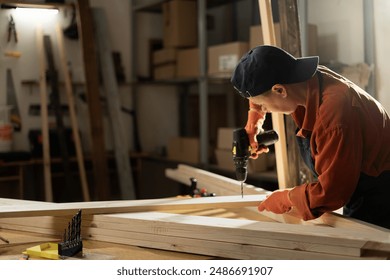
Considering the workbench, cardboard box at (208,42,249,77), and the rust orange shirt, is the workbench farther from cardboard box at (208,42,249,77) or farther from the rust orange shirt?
cardboard box at (208,42,249,77)

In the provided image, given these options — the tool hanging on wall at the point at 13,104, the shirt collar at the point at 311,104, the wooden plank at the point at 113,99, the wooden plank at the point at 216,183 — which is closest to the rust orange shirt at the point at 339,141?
the shirt collar at the point at 311,104

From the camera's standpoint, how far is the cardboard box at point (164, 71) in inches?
153

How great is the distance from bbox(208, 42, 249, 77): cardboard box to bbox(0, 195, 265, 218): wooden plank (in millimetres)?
1736

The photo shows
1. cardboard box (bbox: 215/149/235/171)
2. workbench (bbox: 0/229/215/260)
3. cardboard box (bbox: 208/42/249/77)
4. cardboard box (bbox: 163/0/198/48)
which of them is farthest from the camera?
cardboard box (bbox: 163/0/198/48)

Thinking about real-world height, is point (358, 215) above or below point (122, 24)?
below

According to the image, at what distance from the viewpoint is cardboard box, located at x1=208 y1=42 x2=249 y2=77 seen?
3277 mm

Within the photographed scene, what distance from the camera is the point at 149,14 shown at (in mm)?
3830

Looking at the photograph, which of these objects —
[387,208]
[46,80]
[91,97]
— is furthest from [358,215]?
[46,80]

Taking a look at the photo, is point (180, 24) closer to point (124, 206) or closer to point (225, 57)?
point (225, 57)

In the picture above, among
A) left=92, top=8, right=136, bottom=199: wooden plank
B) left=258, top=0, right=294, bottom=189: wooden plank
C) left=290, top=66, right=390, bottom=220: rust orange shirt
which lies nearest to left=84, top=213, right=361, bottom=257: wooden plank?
left=290, top=66, right=390, bottom=220: rust orange shirt

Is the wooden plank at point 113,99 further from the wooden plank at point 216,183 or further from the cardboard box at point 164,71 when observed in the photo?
the wooden plank at point 216,183

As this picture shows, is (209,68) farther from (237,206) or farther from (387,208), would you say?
(387,208)
